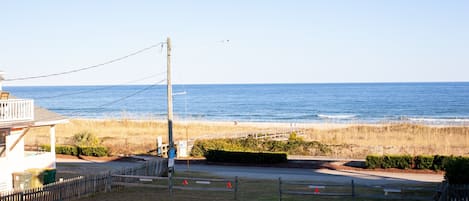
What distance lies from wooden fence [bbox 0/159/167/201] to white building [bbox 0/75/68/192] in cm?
298

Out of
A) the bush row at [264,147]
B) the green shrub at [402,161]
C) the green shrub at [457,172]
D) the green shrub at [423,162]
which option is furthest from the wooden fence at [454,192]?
the bush row at [264,147]

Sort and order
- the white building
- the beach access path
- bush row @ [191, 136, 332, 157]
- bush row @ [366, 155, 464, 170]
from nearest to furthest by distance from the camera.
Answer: the white building
the beach access path
bush row @ [366, 155, 464, 170]
bush row @ [191, 136, 332, 157]

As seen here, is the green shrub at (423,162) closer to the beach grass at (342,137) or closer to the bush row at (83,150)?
the beach grass at (342,137)

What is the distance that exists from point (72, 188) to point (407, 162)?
1730 centimetres

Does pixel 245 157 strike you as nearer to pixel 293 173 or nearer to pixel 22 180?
pixel 293 173

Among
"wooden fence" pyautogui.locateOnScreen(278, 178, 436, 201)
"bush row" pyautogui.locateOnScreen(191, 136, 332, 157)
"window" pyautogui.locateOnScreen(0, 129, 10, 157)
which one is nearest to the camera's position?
"wooden fence" pyautogui.locateOnScreen(278, 178, 436, 201)

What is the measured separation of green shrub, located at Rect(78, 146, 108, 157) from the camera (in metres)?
39.1

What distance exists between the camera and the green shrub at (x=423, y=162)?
1216 inches

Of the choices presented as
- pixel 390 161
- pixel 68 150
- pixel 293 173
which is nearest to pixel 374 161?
pixel 390 161

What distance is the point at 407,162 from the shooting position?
3144 centimetres

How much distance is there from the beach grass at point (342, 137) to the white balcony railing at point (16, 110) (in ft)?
60.1

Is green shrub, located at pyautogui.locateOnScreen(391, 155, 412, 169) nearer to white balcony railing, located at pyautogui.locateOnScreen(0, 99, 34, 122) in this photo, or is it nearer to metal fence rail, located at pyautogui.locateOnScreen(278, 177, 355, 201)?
metal fence rail, located at pyautogui.locateOnScreen(278, 177, 355, 201)

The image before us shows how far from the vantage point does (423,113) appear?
10419 cm

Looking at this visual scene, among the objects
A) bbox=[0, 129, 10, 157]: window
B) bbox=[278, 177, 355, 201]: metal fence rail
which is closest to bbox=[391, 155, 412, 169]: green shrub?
bbox=[278, 177, 355, 201]: metal fence rail
